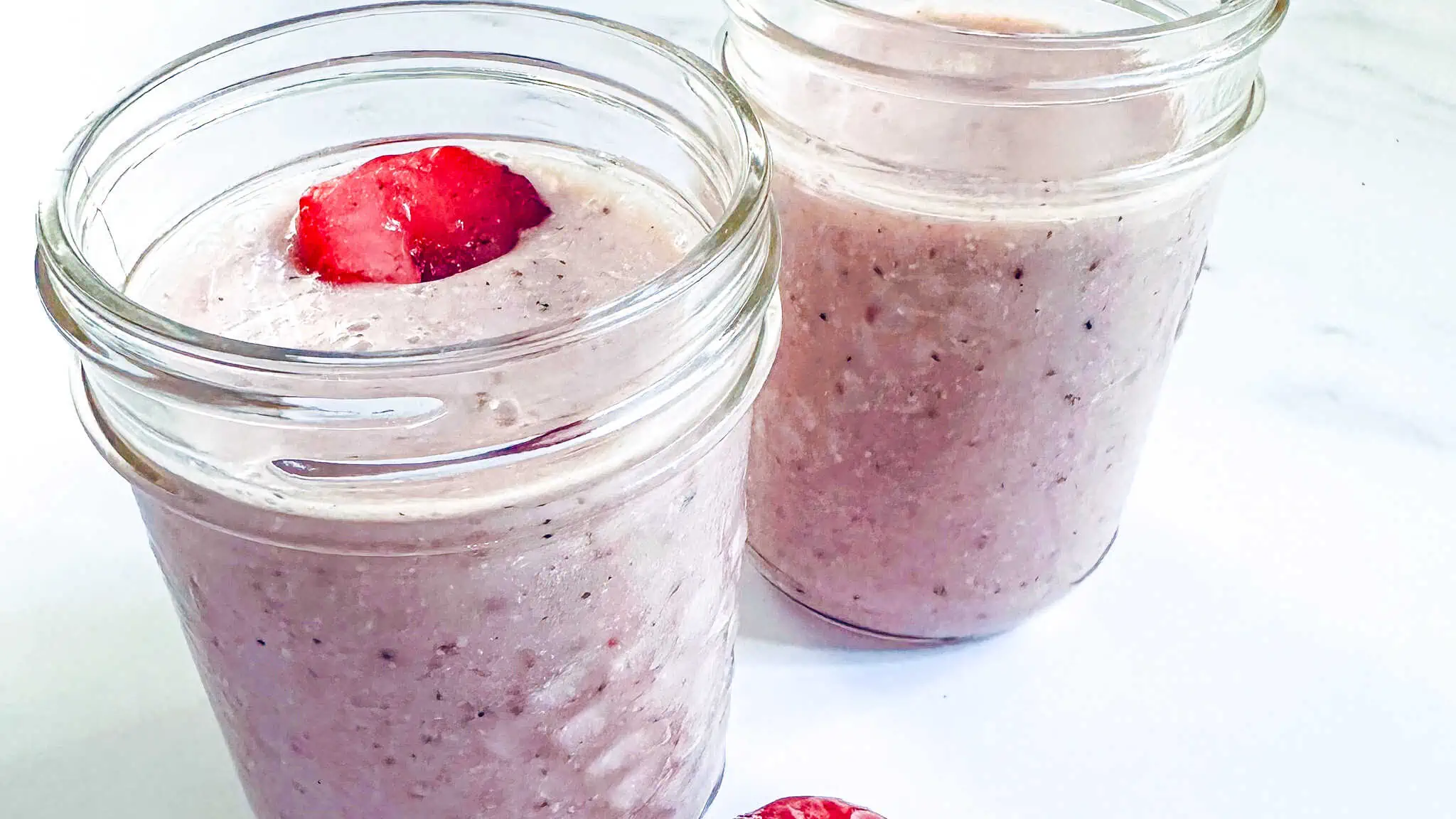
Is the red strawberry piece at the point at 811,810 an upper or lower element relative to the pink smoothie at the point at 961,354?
lower

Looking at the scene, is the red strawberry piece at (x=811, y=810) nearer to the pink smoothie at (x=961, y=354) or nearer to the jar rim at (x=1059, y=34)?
the pink smoothie at (x=961, y=354)

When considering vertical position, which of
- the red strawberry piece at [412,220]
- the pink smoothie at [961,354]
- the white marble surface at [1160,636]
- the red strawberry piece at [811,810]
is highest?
the red strawberry piece at [412,220]

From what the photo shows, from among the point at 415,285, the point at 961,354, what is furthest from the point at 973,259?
the point at 415,285

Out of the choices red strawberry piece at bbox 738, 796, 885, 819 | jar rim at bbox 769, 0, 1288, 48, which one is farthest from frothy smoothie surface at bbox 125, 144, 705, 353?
red strawberry piece at bbox 738, 796, 885, 819

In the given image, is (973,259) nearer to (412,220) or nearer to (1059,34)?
(1059,34)

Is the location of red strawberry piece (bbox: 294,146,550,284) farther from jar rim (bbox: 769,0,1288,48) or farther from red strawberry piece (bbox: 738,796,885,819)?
red strawberry piece (bbox: 738,796,885,819)

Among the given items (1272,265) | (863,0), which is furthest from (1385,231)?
(863,0)

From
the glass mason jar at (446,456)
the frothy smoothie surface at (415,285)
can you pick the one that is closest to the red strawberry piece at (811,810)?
the glass mason jar at (446,456)
